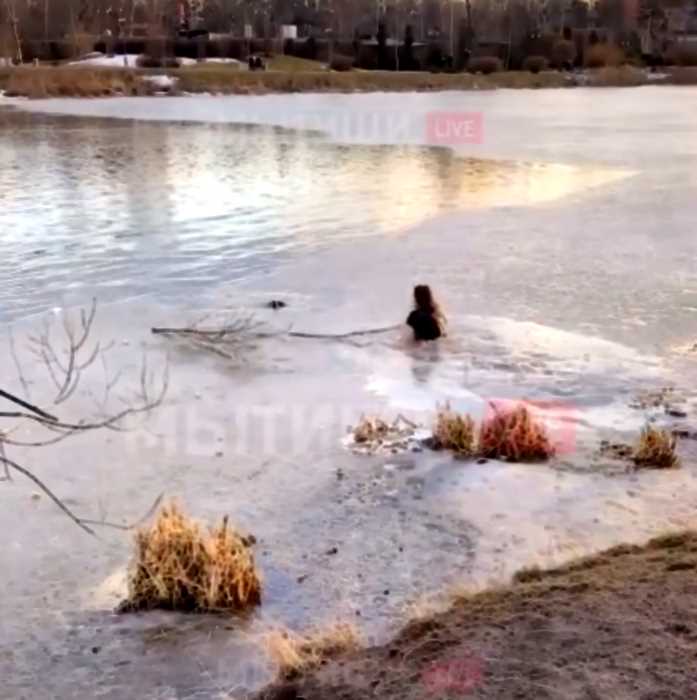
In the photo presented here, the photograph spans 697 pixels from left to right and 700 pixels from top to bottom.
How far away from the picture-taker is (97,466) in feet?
25.3

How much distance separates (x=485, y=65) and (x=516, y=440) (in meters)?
62.8

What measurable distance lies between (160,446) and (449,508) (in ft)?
7.09

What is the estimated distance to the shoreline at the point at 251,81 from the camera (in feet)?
168

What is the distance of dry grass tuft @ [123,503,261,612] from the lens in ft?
19.1

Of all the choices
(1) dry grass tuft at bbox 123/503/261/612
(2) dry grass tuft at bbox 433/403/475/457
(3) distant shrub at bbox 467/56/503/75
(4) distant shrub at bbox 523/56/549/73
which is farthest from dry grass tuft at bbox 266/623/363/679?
(4) distant shrub at bbox 523/56/549/73

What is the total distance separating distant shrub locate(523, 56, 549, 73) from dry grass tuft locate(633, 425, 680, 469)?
6357 centimetres

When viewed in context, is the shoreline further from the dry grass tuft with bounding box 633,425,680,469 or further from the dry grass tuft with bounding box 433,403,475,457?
the dry grass tuft with bounding box 633,425,680,469

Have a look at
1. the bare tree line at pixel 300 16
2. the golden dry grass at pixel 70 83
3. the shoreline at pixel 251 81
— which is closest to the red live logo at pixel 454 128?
the shoreline at pixel 251 81

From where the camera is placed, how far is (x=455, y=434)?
315 inches

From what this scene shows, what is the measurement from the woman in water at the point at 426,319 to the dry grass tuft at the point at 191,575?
17.4 feet

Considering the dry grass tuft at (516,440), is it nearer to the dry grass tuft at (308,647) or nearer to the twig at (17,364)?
the dry grass tuft at (308,647)

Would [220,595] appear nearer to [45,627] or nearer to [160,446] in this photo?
[45,627]

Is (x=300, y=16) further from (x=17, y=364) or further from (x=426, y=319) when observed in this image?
(x=17, y=364)

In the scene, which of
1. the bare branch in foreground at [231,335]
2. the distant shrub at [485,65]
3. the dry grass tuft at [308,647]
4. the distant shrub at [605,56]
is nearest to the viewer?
the dry grass tuft at [308,647]
